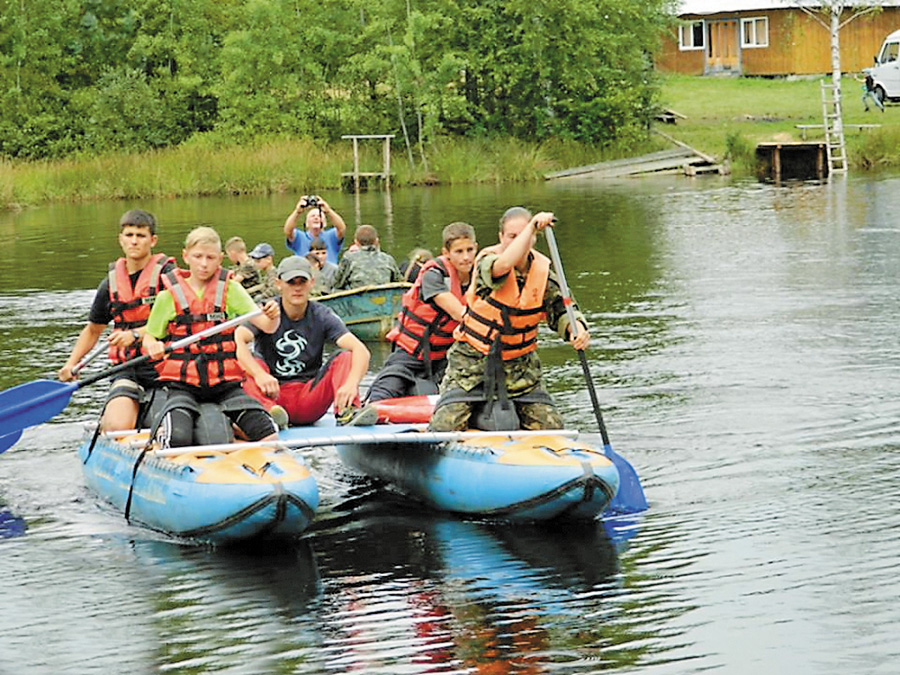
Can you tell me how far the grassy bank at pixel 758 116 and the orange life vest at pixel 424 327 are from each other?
29095 mm

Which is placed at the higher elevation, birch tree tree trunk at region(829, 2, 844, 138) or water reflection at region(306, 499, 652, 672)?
birch tree tree trunk at region(829, 2, 844, 138)

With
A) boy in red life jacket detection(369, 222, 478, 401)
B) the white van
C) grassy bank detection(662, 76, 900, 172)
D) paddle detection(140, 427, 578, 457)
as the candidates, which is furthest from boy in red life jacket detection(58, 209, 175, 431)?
the white van

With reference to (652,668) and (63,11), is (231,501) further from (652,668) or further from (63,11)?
(63,11)

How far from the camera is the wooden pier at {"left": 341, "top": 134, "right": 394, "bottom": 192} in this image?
39.3 meters

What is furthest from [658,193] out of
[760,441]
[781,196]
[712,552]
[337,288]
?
[712,552]

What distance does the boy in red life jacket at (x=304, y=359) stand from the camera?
964 centimetres

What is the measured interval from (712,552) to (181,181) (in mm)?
32243

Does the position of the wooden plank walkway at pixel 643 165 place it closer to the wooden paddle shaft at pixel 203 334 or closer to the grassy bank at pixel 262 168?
the grassy bank at pixel 262 168

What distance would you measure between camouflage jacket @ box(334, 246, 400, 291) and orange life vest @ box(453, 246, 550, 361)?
6.83 meters

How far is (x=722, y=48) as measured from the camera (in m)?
54.9

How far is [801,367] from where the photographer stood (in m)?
13.6

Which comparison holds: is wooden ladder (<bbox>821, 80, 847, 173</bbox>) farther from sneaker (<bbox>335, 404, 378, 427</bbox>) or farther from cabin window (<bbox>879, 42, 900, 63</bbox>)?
sneaker (<bbox>335, 404, 378, 427</bbox>)

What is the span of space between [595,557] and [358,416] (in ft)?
5.93

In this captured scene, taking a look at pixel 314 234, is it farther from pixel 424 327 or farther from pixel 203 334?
pixel 203 334
